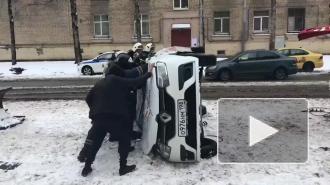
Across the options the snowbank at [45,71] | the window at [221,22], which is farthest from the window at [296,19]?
the snowbank at [45,71]

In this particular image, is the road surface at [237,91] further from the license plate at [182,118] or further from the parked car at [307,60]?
the license plate at [182,118]

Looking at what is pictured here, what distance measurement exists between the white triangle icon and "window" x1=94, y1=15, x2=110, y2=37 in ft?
88.9

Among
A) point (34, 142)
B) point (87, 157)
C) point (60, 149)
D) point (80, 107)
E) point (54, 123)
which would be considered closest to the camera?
point (87, 157)

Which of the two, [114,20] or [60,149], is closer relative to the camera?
[60,149]

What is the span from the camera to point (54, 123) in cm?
980

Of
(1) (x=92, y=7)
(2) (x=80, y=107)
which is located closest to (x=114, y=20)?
(1) (x=92, y=7)

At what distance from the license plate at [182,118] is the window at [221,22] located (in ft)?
93.7

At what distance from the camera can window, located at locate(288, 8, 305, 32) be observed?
3369 centimetres

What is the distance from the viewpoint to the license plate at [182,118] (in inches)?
259

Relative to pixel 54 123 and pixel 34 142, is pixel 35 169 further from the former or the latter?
pixel 54 123

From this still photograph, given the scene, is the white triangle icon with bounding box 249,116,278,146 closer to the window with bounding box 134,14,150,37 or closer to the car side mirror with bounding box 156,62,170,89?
the car side mirror with bounding box 156,62,170,89

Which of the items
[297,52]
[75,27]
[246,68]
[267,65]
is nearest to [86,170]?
[246,68]

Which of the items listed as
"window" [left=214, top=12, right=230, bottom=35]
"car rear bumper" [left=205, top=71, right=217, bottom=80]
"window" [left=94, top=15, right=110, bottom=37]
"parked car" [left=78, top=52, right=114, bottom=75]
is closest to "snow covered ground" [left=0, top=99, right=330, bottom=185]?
"car rear bumper" [left=205, top=71, right=217, bottom=80]

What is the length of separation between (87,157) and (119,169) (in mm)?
542
